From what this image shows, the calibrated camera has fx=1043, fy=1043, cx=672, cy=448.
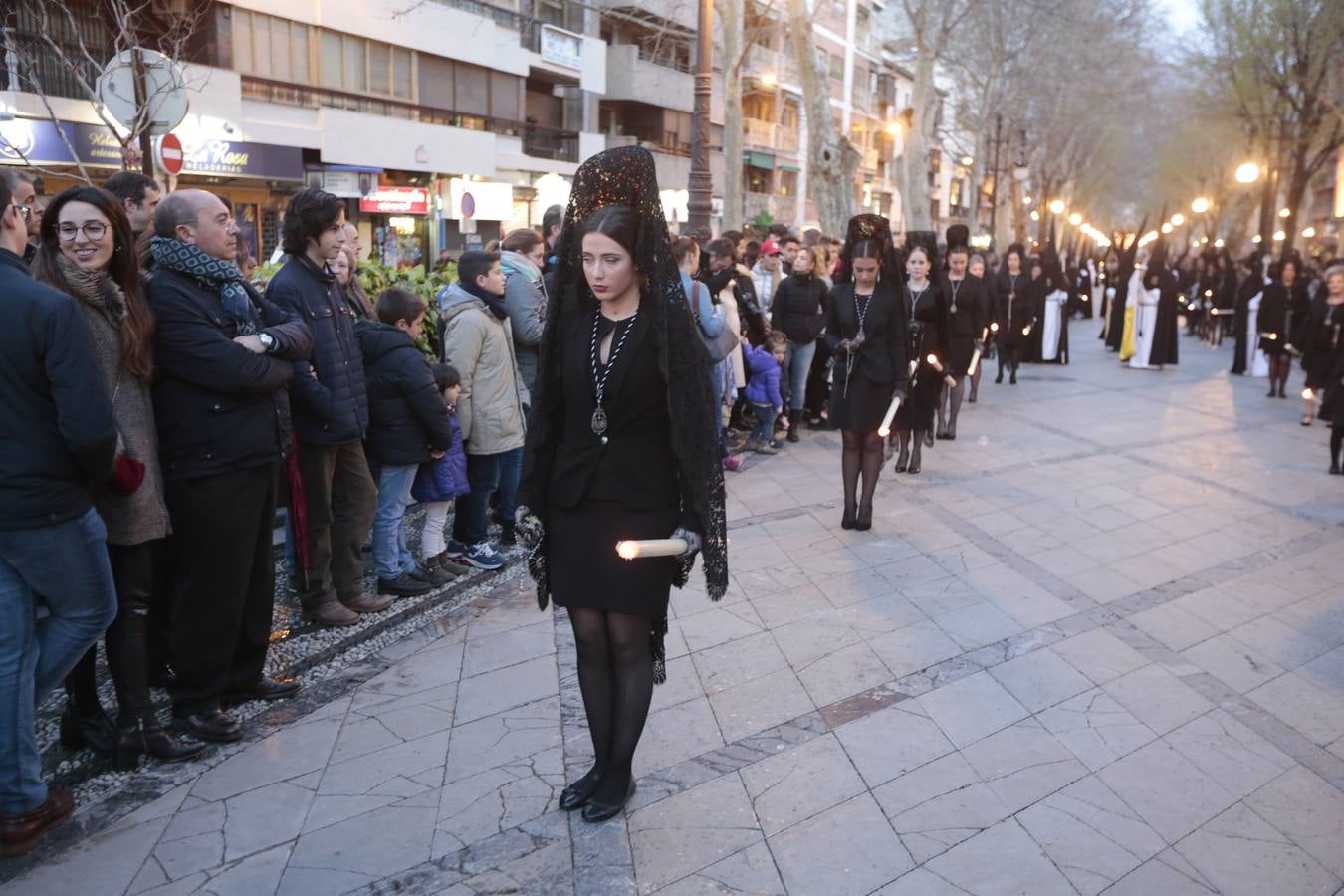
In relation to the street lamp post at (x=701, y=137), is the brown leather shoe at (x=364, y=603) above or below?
below

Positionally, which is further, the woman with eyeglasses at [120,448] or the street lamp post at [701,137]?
the street lamp post at [701,137]

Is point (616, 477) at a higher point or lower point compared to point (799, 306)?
lower

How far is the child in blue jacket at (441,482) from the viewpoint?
5949mm

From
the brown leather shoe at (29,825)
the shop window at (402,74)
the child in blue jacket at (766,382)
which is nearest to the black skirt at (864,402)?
the child in blue jacket at (766,382)

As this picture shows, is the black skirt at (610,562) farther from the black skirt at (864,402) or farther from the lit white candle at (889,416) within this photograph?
the black skirt at (864,402)

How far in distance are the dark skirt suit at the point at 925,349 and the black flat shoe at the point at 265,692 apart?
18.0 feet

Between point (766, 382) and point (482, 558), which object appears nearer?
point (482, 558)

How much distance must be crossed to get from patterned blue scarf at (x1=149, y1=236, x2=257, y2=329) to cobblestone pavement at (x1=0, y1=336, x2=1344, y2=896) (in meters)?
1.67

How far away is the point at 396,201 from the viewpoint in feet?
88.5

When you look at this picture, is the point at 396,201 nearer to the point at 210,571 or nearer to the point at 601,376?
the point at 210,571

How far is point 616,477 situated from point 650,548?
28 centimetres

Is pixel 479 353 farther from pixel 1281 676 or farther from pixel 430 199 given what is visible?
pixel 430 199

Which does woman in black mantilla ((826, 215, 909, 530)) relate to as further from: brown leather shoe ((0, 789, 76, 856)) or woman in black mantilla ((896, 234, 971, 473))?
brown leather shoe ((0, 789, 76, 856))

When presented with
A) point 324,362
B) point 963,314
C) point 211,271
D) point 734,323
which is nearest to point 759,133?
point 963,314
